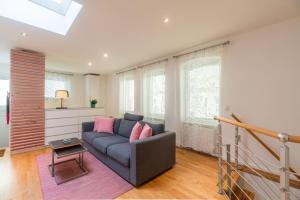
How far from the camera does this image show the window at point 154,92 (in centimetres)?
411

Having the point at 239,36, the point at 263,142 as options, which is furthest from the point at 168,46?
the point at 263,142

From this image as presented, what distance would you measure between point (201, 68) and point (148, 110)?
1928 millimetres

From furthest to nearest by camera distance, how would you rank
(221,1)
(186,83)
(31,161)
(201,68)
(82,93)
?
(82,93), (186,83), (201,68), (31,161), (221,1)

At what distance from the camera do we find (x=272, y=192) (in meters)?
2.41

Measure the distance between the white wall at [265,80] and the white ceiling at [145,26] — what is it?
0.79ft

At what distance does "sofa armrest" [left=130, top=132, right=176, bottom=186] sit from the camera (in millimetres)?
2111

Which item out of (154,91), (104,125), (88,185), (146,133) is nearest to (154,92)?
(154,91)

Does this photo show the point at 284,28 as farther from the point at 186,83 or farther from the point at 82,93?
the point at 82,93

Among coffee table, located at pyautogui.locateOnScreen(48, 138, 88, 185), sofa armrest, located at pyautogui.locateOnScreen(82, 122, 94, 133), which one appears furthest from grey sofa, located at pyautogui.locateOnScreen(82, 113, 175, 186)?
sofa armrest, located at pyautogui.locateOnScreen(82, 122, 94, 133)

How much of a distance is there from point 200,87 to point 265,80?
3.75ft

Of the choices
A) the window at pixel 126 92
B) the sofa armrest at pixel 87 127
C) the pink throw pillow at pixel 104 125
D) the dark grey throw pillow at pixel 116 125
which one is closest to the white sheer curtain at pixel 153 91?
the window at pixel 126 92

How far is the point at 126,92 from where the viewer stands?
5.37m

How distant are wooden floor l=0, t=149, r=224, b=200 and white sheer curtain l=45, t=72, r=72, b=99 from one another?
115 inches

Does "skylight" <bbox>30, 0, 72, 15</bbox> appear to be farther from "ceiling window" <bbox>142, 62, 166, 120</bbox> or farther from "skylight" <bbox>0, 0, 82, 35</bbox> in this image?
"ceiling window" <bbox>142, 62, 166, 120</bbox>
